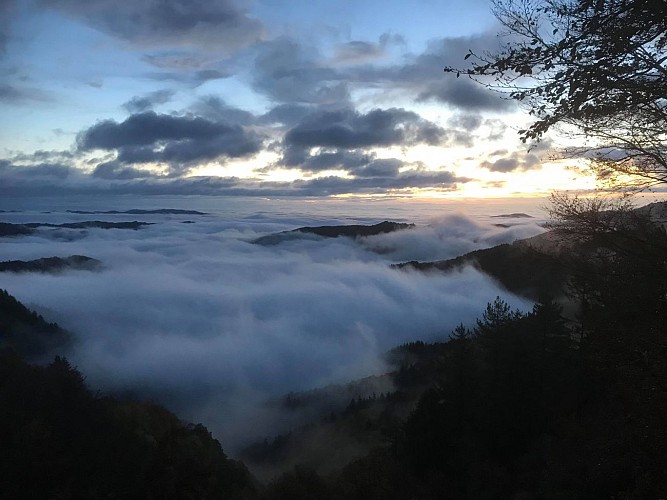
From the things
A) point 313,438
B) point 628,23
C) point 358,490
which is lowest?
point 313,438

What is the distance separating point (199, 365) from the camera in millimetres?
140125

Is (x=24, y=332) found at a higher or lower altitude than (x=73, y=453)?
lower

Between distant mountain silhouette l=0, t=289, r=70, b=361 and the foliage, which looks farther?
distant mountain silhouette l=0, t=289, r=70, b=361

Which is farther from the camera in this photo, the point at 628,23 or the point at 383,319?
the point at 383,319

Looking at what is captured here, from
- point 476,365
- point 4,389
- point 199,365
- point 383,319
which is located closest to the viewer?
point 476,365

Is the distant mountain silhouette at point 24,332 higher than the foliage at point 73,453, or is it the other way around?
the foliage at point 73,453

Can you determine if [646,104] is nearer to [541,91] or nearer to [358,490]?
[541,91]

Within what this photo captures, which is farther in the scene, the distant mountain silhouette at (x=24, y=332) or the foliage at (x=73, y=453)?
the distant mountain silhouette at (x=24, y=332)

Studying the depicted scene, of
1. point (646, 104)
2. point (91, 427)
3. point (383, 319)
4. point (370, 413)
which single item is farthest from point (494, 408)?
point (383, 319)

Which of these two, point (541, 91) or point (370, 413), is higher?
point (541, 91)

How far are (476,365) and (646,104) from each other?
816 inches

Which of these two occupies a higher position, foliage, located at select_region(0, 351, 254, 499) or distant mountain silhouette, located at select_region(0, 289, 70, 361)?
foliage, located at select_region(0, 351, 254, 499)

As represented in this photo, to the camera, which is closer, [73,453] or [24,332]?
[73,453]

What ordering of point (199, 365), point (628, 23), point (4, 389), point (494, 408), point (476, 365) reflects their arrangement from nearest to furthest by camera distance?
point (628, 23) → point (494, 408) → point (476, 365) → point (4, 389) → point (199, 365)
